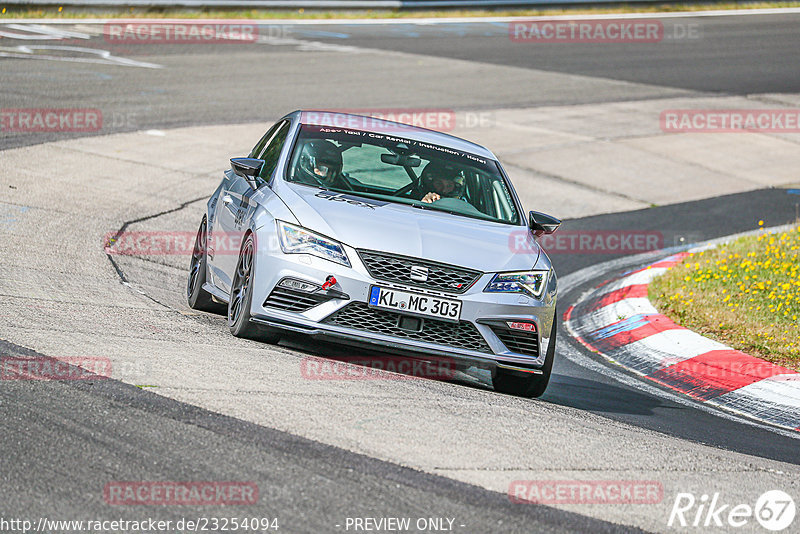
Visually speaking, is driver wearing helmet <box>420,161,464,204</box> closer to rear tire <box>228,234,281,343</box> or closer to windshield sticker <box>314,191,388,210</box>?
windshield sticker <box>314,191,388,210</box>

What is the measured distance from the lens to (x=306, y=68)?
21672mm

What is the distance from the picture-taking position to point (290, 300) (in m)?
6.77

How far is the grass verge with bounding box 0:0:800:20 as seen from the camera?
24828mm

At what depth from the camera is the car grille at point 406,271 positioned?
21.9 feet

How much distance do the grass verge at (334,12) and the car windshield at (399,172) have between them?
18.5 metres

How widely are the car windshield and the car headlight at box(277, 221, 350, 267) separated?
31.4 inches

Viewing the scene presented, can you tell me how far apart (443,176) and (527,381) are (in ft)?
5.71

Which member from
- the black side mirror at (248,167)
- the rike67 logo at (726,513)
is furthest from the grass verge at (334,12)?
the rike67 logo at (726,513)

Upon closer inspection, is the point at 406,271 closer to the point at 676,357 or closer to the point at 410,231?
the point at 410,231

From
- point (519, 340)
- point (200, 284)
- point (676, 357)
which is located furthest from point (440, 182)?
point (676, 357)

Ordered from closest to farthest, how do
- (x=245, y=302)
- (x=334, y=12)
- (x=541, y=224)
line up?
(x=245, y=302)
(x=541, y=224)
(x=334, y=12)

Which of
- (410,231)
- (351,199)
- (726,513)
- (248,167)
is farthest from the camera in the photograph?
(248,167)

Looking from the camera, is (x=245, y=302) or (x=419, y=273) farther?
(x=245, y=302)

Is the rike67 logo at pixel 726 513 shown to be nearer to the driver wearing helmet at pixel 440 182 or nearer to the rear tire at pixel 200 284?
the driver wearing helmet at pixel 440 182
